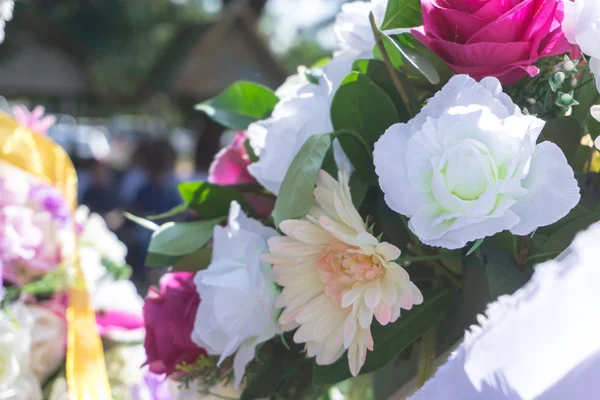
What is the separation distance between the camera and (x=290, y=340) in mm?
592

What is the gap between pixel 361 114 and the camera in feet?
1.69

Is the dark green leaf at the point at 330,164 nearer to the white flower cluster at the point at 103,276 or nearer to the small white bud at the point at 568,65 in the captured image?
the small white bud at the point at 568,65

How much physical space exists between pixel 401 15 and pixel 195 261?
303 millimetres

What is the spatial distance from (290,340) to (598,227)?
339 mm

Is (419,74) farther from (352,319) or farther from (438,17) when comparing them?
(352,319)

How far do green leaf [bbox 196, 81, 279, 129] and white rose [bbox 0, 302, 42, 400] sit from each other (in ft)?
1.30

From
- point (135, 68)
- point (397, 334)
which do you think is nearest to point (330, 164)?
point (397, 334)

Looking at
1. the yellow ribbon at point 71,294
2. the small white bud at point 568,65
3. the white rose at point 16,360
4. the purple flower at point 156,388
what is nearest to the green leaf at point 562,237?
the small white bud at point 568,65

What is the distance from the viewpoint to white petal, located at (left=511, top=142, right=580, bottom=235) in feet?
1.27

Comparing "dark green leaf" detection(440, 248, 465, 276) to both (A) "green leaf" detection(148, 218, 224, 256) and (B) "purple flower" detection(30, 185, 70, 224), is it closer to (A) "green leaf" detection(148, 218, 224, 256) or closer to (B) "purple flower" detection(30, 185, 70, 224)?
(A) "green leaf" detection(148, 218, 224, 256)

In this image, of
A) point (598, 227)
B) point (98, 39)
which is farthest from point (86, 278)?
point (98, 39)

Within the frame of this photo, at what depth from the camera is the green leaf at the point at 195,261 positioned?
2.06ft

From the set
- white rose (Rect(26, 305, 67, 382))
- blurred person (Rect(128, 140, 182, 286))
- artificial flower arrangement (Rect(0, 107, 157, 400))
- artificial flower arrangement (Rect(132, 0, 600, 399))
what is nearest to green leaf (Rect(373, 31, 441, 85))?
artificial flower arrangement (Rect(132, 0, 600, 399))

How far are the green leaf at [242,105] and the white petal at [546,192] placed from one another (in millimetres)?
357
